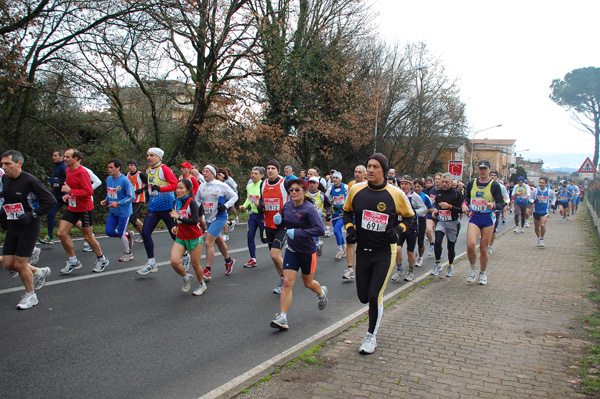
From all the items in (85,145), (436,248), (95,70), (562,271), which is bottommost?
(562,271)

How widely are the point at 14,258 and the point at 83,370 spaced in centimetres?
247

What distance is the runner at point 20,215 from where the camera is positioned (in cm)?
570

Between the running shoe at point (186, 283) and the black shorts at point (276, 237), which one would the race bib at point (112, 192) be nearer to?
the running shoe at point (186, 283)

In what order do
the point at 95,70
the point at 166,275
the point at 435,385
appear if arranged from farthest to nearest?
1. the point at 95,70
2. the point at 166,275
3. the point at 435,385

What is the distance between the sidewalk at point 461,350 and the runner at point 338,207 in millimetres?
2550

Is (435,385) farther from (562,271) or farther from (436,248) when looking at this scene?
(562,271)

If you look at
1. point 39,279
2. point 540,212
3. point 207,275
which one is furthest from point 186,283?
point 540,212

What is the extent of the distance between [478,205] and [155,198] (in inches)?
227

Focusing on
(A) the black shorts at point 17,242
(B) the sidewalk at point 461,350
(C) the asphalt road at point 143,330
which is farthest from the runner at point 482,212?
(A) the black shorts at point 17,242

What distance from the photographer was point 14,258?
5719 millimetres

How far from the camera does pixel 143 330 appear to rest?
518 cm

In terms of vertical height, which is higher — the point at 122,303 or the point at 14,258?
the point at 14,258

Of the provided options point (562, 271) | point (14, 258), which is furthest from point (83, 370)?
point (562, 271)

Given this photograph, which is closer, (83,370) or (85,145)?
(83,370)
